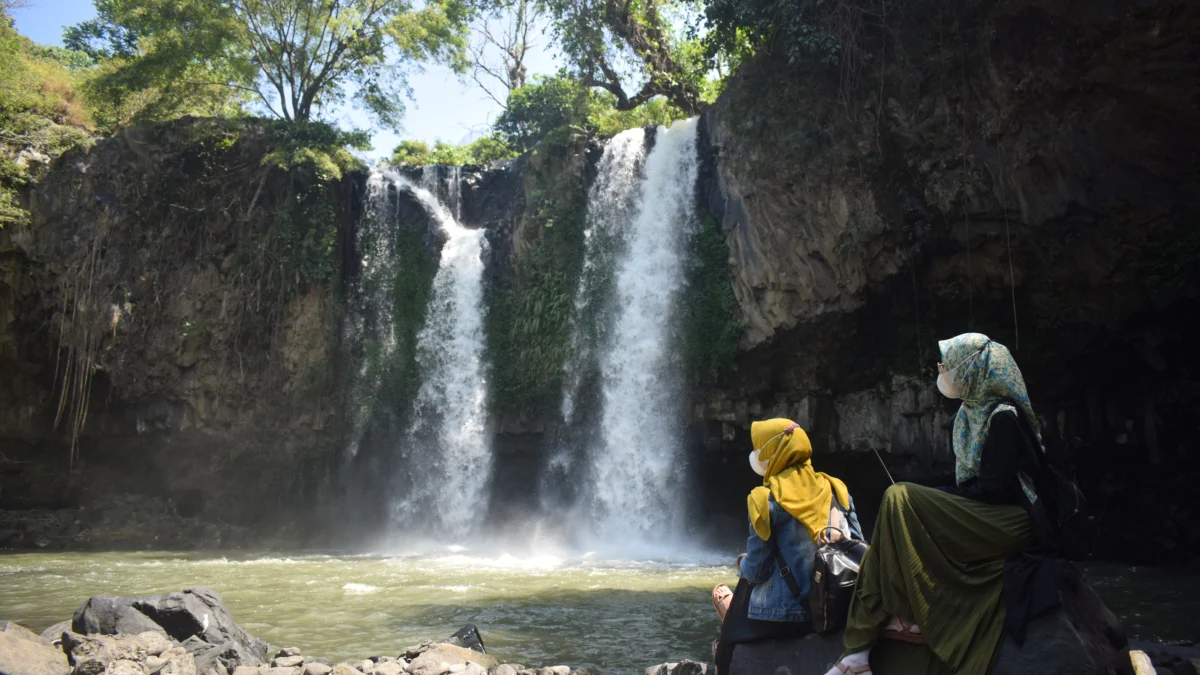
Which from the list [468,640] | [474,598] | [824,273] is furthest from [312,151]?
[468,640]

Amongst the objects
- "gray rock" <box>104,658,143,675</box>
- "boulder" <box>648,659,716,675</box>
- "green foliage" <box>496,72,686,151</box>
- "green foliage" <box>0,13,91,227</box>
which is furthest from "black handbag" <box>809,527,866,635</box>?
"green foliage" <box>496,72,686,151</box>

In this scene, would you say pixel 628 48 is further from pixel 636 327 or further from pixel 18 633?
pixel 18 633

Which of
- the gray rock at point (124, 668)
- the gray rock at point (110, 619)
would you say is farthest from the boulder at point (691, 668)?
the gray rock at point (110, 619)

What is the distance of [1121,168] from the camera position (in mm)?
11680

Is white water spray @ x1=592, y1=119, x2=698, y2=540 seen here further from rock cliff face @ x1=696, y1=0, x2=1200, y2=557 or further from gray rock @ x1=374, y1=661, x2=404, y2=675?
gray rock @ x1=374, y1=661, x2=404, y2=675

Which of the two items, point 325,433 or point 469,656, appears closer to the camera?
point 469,656

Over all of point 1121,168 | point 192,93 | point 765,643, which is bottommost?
point 765,643

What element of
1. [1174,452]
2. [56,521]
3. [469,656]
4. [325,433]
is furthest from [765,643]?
[56,521]

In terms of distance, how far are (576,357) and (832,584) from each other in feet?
47.2

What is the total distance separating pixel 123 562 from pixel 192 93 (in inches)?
551

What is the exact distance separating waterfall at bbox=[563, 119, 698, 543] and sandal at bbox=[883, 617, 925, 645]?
42.8 feet

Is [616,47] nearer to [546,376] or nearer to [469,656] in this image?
[546,376]

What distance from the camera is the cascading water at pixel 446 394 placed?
59.8 ft

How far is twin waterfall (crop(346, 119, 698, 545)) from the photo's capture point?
16625 mm
